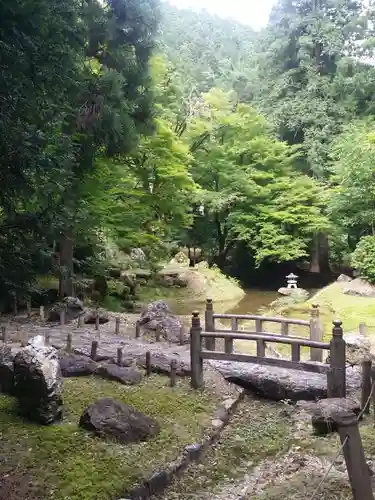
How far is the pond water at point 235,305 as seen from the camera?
1872 cm

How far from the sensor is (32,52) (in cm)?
536

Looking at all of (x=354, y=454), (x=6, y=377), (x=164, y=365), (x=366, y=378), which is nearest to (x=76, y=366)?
(x=6, y=377)

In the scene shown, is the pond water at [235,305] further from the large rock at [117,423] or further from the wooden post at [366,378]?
the large rock at [117,423]

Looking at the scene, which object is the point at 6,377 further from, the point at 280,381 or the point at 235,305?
the point at 235,305

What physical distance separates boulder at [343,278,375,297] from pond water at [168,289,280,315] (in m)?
3.21

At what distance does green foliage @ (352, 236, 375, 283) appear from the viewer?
19031mm

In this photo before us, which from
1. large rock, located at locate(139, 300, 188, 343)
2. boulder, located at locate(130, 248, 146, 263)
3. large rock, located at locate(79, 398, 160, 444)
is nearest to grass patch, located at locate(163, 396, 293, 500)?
large rock, located at locate(79, 398, 160, 444)

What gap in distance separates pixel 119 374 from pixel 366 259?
1386 centimetres

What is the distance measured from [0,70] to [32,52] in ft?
1.53

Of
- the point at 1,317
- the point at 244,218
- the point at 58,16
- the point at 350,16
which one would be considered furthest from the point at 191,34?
the point at 58,16

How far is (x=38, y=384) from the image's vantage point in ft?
20.4

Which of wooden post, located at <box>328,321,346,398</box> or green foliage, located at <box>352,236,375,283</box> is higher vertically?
green foliage, located at <box>352,236,375,283</box>

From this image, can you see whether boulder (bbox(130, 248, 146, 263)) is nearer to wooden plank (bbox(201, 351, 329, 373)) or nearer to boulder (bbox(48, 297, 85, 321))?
boulder (bbox(48, 297, 85, 321))

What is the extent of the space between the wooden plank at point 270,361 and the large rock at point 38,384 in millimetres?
2895
